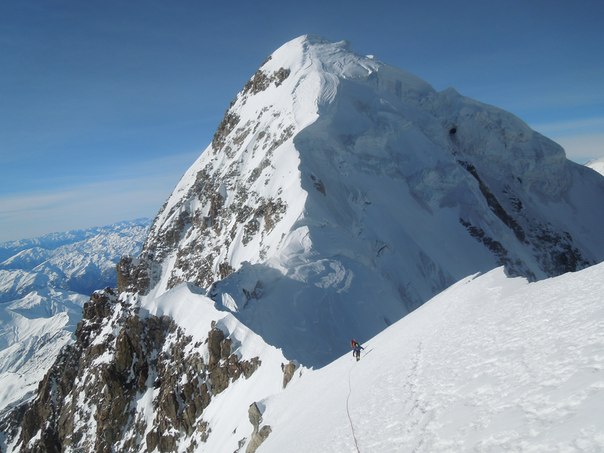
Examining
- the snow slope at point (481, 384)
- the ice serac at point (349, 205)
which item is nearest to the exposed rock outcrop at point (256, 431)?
the snow slope at point (481, 384)

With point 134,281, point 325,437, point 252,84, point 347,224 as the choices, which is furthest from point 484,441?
point 252,84

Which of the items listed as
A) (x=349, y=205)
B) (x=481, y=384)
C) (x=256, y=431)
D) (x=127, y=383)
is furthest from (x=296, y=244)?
(x=481, y=384)

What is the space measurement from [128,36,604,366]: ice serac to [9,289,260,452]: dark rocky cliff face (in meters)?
5.98

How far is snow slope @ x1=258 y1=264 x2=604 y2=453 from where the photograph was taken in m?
8.36

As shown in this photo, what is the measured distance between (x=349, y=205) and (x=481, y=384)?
41566 millimetres

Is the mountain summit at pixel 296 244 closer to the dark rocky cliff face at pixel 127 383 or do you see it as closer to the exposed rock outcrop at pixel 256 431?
the exposed rock outcrop at pixel 256 431

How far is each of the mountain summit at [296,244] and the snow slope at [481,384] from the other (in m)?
6.70

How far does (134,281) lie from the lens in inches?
2763

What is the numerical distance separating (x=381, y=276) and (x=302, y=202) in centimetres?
1162

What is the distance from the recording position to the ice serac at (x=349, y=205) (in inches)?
1540

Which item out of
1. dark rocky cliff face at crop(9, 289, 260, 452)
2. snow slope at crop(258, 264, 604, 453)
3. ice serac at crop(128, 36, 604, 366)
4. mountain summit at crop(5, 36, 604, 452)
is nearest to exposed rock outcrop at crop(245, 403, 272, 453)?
mountain summit at crop(5, 36, 604, 452)

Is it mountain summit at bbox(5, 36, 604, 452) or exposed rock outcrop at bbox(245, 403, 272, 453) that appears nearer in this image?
exposed rock outcrop at bbox(245, 403, 272, 453)

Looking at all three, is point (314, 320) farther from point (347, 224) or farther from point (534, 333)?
point (534, 333)

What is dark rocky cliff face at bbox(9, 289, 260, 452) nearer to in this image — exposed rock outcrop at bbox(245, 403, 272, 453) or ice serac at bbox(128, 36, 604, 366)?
ice serac at bbox(128, 36, 604, 366)
